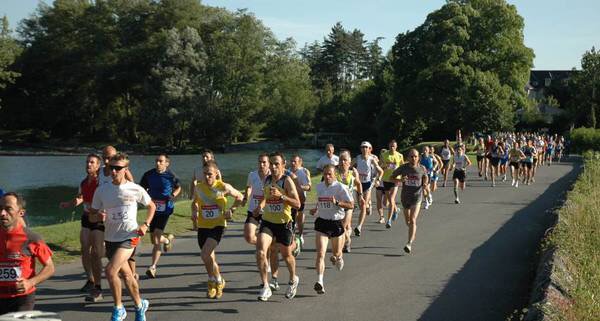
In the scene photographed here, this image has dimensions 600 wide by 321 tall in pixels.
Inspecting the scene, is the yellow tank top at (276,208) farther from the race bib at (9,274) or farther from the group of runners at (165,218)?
the race bib at (9,274)

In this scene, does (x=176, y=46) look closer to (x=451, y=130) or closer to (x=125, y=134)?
(x=125, y=134)

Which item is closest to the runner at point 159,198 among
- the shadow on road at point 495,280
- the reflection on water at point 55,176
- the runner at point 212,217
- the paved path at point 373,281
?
the paved path at point 373,281

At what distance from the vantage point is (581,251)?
29.1 ft

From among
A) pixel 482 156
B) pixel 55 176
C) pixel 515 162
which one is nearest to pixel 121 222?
pixel 515 162

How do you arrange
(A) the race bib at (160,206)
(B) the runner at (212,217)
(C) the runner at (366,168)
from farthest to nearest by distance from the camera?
1. (C) the runner at (366,168)
2. (A) the race bib at (160,206)
3. (B) the runner at (212,217)

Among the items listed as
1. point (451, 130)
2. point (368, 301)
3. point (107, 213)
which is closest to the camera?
point (107, 213)

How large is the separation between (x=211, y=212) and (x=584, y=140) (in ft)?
166

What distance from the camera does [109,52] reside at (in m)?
64.8

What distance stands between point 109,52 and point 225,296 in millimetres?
61206

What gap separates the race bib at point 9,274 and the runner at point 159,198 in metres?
4.04

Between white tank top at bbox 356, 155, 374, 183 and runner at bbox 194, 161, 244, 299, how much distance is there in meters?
5.75

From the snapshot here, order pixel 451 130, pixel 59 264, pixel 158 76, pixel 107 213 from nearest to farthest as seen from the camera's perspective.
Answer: pixel 107 213 < pixel 59 264 < pixel 451 130 < pixel 158 76

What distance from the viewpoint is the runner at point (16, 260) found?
5.15 m

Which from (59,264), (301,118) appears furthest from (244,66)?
(59,264)
